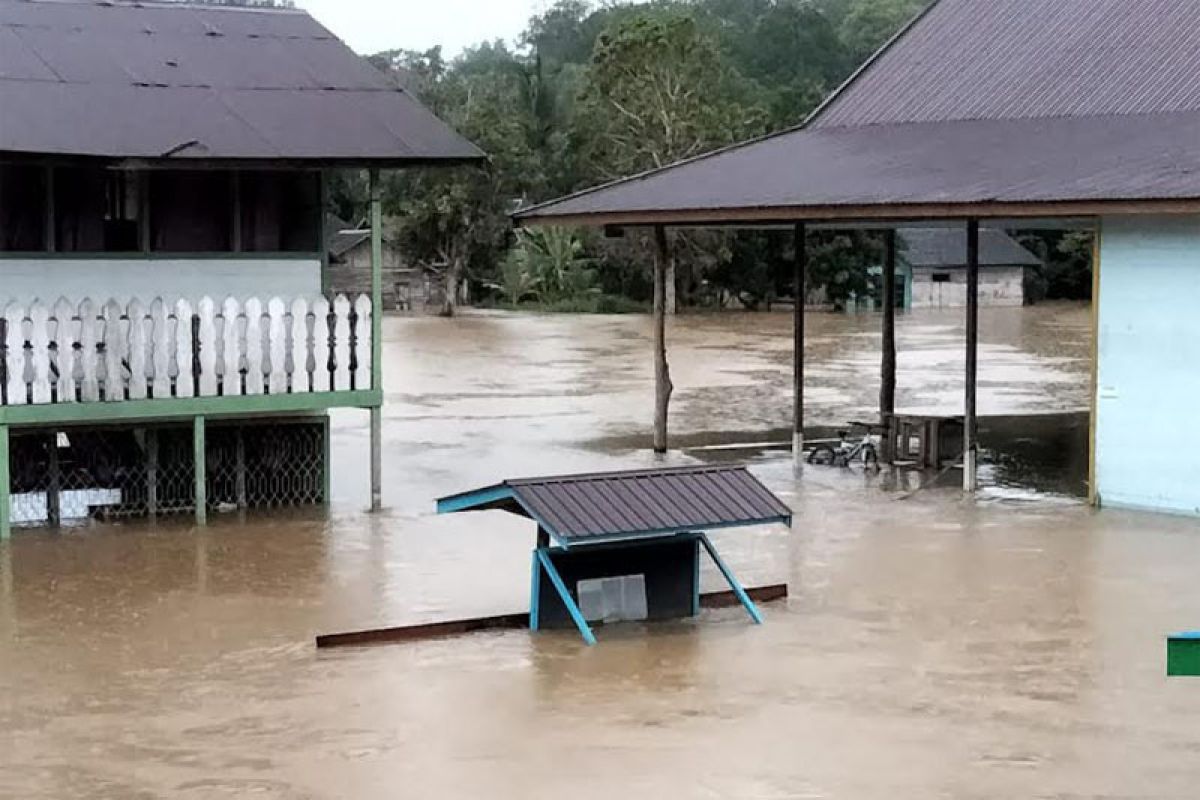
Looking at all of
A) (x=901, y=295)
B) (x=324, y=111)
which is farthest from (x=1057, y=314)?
(x=324, y=111)

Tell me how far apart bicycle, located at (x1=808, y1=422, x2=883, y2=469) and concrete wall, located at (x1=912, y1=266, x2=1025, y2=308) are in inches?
1695

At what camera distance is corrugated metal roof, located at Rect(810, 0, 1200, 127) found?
19.4 m

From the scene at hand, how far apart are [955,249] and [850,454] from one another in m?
44.9

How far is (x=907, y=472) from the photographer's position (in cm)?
1912

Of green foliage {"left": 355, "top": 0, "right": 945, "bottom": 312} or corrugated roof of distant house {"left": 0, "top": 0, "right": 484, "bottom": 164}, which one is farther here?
green foliage {"left": 355, "top": 0, "right": 945, "bottom": 312}

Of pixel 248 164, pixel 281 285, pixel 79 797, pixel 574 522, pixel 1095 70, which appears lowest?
pixel 79 797

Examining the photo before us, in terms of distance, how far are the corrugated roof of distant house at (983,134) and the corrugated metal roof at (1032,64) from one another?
0.02m

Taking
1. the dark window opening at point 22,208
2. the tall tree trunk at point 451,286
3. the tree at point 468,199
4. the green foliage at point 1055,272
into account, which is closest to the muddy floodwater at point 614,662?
the dark window opening at point 22,208

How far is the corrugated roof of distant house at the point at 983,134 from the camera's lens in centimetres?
1634

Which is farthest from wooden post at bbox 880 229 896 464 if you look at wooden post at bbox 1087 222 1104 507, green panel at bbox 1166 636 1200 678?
green panel at bbox 1166 636 1200 678

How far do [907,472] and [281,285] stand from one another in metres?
6.86

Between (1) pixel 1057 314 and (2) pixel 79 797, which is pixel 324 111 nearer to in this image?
(2) pixel 79 797

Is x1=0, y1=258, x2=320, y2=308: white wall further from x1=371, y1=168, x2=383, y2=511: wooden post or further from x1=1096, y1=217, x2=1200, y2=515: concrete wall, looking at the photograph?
x1=1096, y1=217, x2=1200, y2=515: concrete wall

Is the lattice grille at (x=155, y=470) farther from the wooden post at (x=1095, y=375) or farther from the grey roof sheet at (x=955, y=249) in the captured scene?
the grey roof sheet at (x=955, y=249)
